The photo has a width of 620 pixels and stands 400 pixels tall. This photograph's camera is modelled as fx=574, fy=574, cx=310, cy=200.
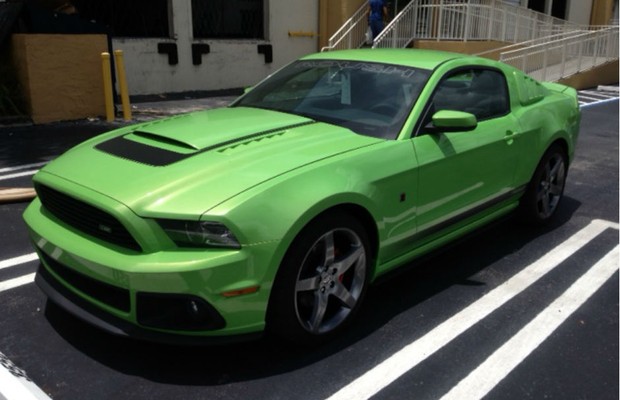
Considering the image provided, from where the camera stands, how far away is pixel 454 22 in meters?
15.5

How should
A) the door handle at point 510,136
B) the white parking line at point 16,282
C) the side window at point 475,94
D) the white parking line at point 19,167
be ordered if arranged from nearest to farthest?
the white parking line at point 16,282, the side window at point 475,94, the door handle at point 510,136, the white parking line at point 19,167

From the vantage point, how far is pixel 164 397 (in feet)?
8.64

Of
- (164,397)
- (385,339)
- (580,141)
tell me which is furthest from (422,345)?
(580,141)

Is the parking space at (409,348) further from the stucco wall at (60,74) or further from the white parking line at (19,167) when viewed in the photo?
the stucco wall at (60,74)

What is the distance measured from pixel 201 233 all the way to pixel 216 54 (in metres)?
11.6

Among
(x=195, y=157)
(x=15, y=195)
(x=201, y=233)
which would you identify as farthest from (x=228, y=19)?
(x=201, y=233)

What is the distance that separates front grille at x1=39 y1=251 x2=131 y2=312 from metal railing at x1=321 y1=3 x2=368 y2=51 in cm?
1259

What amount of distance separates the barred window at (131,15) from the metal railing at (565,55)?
27.0 feet

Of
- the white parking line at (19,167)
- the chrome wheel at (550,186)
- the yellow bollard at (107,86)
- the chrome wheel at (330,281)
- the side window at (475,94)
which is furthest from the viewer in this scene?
the yellow bollard at (107,86)

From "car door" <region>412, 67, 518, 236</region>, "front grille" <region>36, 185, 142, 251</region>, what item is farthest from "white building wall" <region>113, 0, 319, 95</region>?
"front grille" <region>36, 185, 142, 251</region>

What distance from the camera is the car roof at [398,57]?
393 cm

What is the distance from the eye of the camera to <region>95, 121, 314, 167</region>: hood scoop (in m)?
3.00

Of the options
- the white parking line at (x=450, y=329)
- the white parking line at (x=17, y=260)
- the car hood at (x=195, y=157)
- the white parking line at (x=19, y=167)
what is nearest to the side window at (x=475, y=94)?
the car hood at (x=195, y=157)

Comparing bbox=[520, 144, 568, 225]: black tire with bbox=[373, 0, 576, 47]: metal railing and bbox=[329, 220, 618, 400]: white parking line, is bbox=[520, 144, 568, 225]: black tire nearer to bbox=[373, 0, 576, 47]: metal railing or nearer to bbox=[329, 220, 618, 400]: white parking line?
bbox=[329, 220, 618, 400]: white parking line
